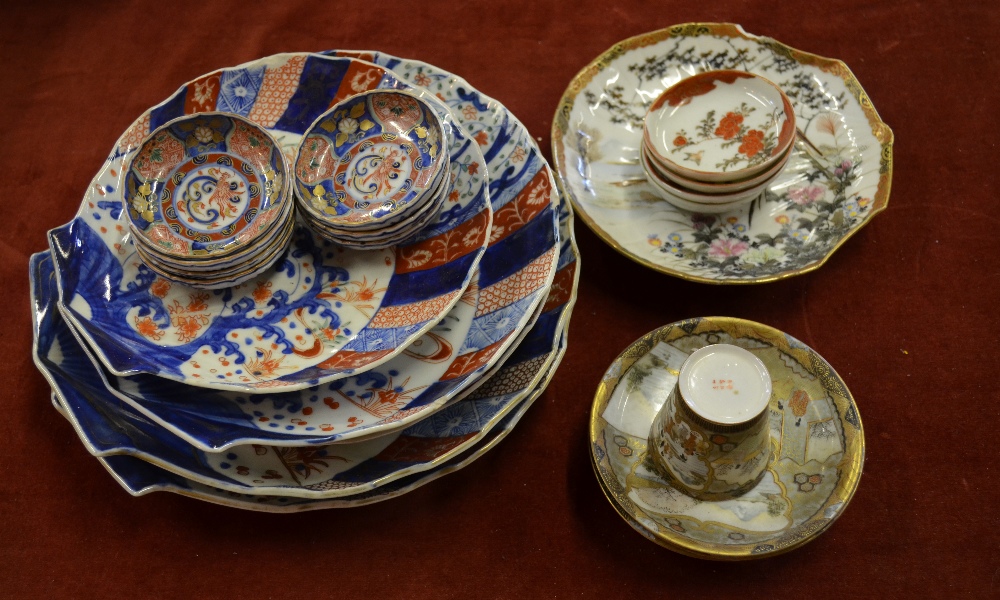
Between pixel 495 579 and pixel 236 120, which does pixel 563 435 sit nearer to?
pixel 495 579

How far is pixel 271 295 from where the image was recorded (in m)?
0.98

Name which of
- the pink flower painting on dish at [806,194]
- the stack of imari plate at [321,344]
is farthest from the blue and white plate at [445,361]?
the pink flower painting on dish at [806,194]

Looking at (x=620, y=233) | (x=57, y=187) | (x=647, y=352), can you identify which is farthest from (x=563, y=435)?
(x=57, y=187)

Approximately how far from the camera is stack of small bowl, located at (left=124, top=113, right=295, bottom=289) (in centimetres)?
95

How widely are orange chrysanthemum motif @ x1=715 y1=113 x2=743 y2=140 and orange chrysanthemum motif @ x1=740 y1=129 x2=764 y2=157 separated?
0.02 meters

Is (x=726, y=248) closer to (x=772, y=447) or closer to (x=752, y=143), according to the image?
(x=752, y=143)

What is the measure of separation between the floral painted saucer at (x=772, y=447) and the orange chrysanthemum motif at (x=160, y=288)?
0.50 m

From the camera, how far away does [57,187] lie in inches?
49.3

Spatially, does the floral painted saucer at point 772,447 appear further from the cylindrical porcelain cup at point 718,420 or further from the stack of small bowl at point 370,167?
the stack of small bowl at point 370,167

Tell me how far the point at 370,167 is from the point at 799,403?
57 cm

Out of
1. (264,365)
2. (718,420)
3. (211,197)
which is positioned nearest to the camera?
(718,420)

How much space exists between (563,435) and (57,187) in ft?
2.72

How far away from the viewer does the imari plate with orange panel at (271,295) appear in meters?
0.89

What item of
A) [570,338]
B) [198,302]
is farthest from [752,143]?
[198,302]
